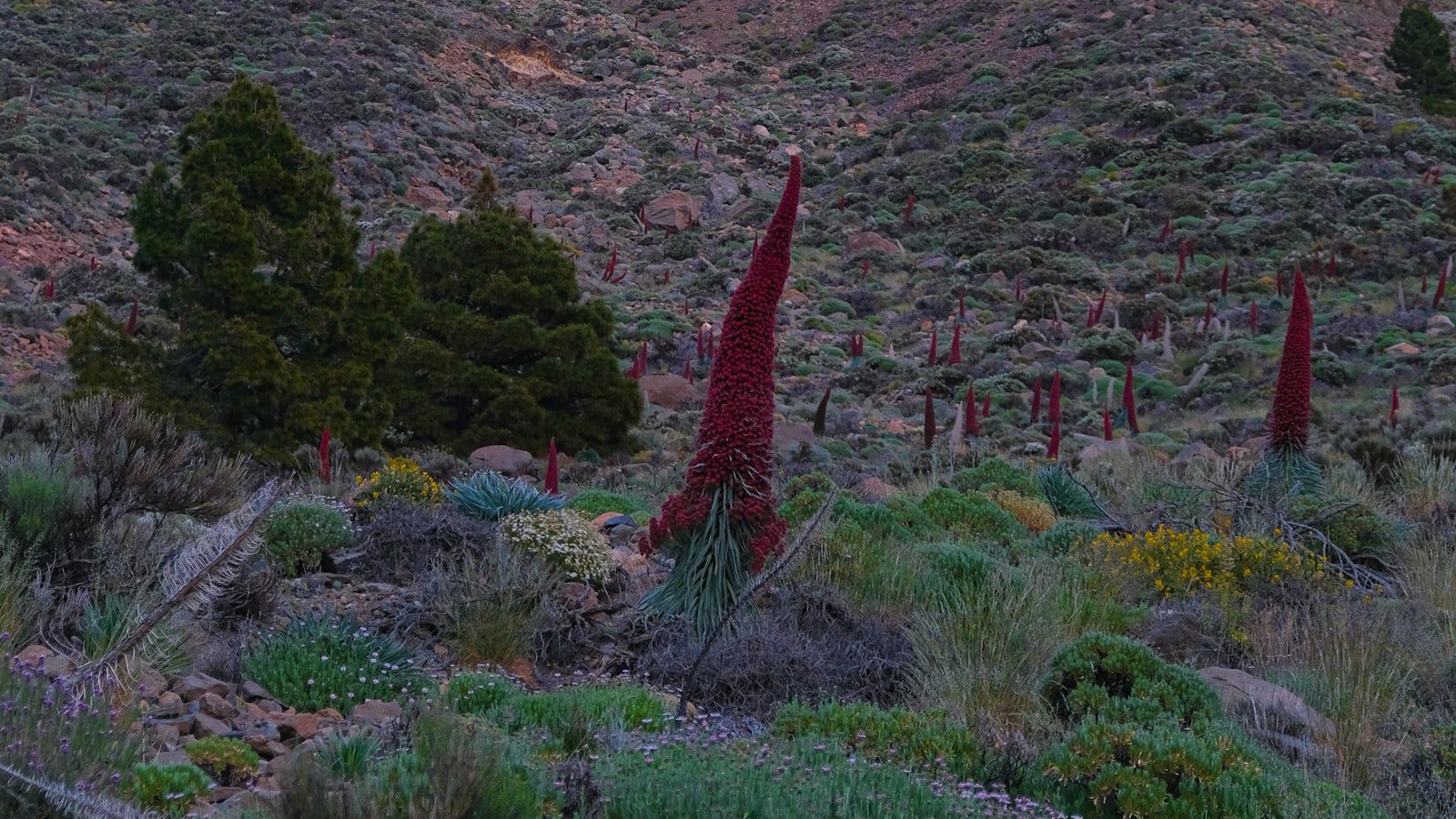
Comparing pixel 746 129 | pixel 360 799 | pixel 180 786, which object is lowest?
pixel 180 786

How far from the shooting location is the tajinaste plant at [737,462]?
Answer: 6363 mm

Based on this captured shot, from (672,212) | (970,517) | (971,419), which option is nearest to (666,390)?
(971,419)

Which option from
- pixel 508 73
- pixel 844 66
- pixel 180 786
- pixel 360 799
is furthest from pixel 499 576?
pixel 844 66

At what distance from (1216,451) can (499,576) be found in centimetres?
1308

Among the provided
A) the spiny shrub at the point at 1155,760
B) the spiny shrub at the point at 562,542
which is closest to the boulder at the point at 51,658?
the spiny shrub at the point at 562,542

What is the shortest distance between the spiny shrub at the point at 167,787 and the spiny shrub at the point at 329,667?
1.20 metres

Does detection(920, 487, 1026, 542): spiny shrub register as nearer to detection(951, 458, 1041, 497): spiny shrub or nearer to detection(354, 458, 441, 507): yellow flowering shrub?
detection(951, 458, 1041, 497): spiny shrub

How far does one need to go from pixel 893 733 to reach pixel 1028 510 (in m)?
6.91

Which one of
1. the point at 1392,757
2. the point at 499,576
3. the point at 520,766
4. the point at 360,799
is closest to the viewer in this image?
the point at 360,799

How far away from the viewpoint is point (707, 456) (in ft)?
21.2

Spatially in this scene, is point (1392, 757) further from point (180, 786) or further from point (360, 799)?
point (180, 786)

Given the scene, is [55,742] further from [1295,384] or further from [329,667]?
[1295,384]

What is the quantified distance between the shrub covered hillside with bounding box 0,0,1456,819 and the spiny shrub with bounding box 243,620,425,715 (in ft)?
0.08

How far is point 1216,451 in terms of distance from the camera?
674 inches
